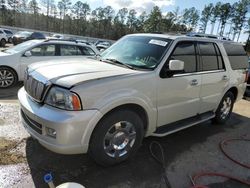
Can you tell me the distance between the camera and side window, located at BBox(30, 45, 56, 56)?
27.3 ft

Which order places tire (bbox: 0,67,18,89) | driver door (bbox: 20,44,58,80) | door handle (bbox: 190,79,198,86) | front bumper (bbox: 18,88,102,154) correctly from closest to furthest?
front bumper (bbox: 18,88,102,154) < door handle (bbox: 190,79,198,86) < tire (bbox: 0,67,18,89) < driver door (bbox: 20,44,58,80)

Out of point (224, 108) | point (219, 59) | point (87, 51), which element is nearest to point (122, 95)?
point (219, 59)

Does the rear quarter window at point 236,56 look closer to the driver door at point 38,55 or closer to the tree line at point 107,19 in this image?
the driver door at point 38,55

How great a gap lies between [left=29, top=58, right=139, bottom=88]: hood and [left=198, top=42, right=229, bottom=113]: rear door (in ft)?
5.71

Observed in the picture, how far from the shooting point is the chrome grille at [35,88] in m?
3.38

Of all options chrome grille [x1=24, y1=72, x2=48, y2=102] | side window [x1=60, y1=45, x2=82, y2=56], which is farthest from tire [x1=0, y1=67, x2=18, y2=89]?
chrome grille [x1=24, y1=72, x2=48, y2=102]

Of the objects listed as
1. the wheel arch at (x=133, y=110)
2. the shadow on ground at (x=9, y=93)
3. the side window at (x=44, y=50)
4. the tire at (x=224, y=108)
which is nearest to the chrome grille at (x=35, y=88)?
the wheel arch at (x=133, y=110)

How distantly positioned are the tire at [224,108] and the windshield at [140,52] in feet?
7.59

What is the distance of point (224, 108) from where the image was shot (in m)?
6.07

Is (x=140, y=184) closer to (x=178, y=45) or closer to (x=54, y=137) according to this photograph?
(x=54, y=137)

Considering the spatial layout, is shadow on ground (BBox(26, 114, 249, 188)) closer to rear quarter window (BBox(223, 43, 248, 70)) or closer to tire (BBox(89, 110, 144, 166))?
tire (BBox(89, 110, 144, 166))

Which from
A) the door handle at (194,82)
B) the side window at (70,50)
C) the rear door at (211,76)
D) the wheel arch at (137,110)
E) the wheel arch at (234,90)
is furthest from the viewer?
the side window at (70,50)

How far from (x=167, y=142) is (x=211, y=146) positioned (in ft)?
2.73

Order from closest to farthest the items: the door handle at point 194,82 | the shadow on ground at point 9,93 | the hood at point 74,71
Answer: the hood at point 74,71 → the door handle at point 194,82 → the shadow on ground at point 9,93
